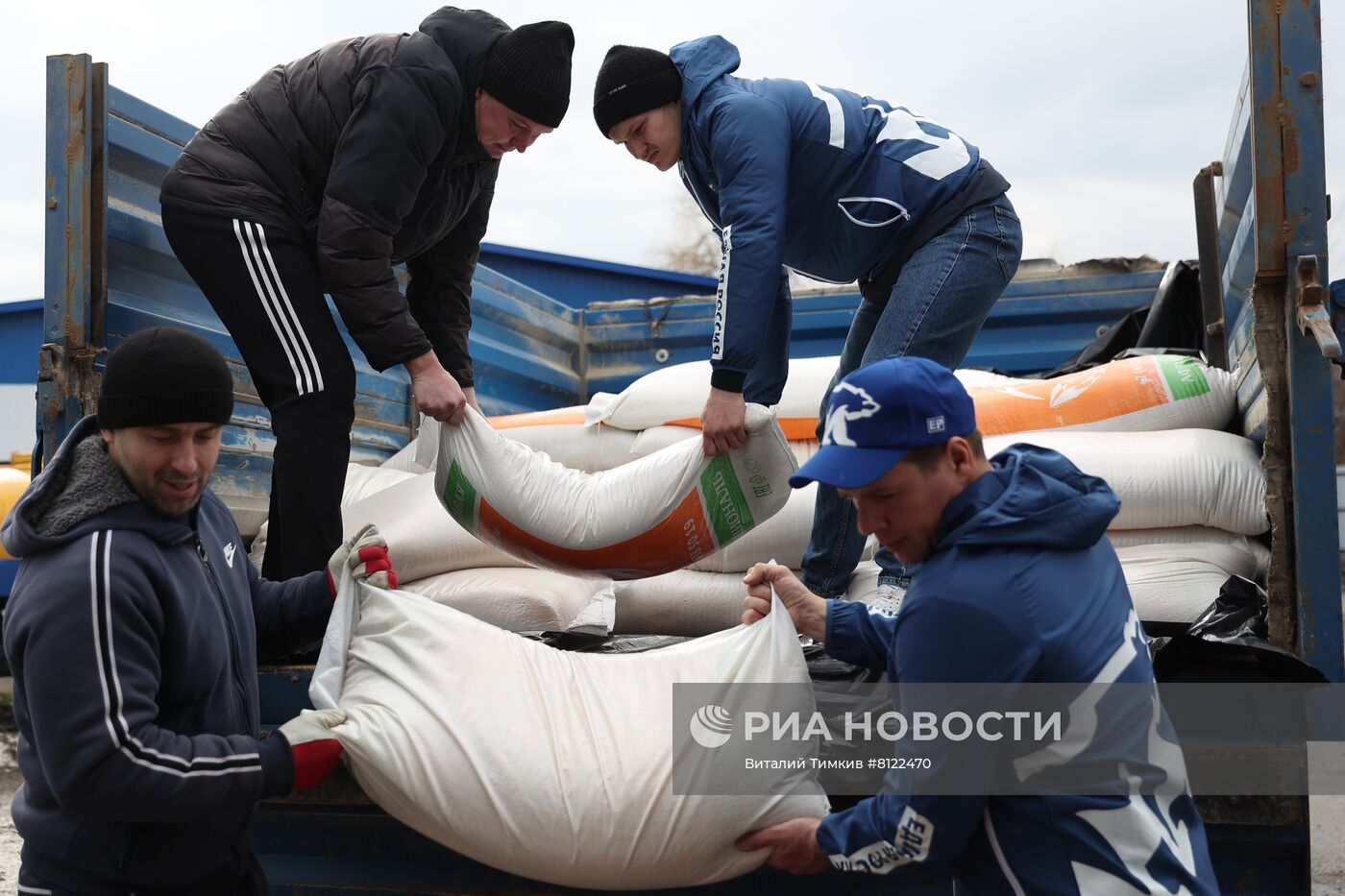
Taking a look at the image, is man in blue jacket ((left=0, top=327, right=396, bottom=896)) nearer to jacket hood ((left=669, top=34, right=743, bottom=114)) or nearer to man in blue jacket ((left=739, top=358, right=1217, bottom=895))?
man in blue jacket ((left=739, top=358, right=1217, bottom=895))

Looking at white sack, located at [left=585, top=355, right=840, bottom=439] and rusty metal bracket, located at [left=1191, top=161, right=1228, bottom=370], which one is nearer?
white sack, located at [left=585, top=355, right=840, bottom=439]

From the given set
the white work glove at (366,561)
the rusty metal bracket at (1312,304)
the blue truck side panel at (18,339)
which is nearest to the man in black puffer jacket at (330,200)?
the white work glove at (366,561)

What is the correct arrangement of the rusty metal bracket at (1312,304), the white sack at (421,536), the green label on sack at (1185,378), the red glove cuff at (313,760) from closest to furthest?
the red glove cuff at (313,760) < the rusty metal bracket at (1312,304) < the white sack at (421,536) < the green label on sack at (1185,378)

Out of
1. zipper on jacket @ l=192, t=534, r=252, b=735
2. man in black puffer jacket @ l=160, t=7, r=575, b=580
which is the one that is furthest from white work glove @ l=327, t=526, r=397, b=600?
man in black puffer jacket @ l=160, t=7, r=575, b=580

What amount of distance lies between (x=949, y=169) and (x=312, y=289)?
1.32 m

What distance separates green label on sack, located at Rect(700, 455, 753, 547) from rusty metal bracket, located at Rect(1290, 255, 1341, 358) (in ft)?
3.40

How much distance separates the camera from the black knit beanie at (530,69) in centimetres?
231

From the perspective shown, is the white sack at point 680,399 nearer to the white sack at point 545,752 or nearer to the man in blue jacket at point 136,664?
the white sack at point 545,752

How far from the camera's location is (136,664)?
1396 mm

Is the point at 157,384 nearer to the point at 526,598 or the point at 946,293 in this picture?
the point at 526,598

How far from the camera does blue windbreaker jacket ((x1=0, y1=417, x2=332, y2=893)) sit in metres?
1.35

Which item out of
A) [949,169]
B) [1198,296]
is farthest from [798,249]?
[1198,296]

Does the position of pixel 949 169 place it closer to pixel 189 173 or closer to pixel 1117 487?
pixel 1117 487

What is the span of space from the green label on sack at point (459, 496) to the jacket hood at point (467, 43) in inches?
27.4
